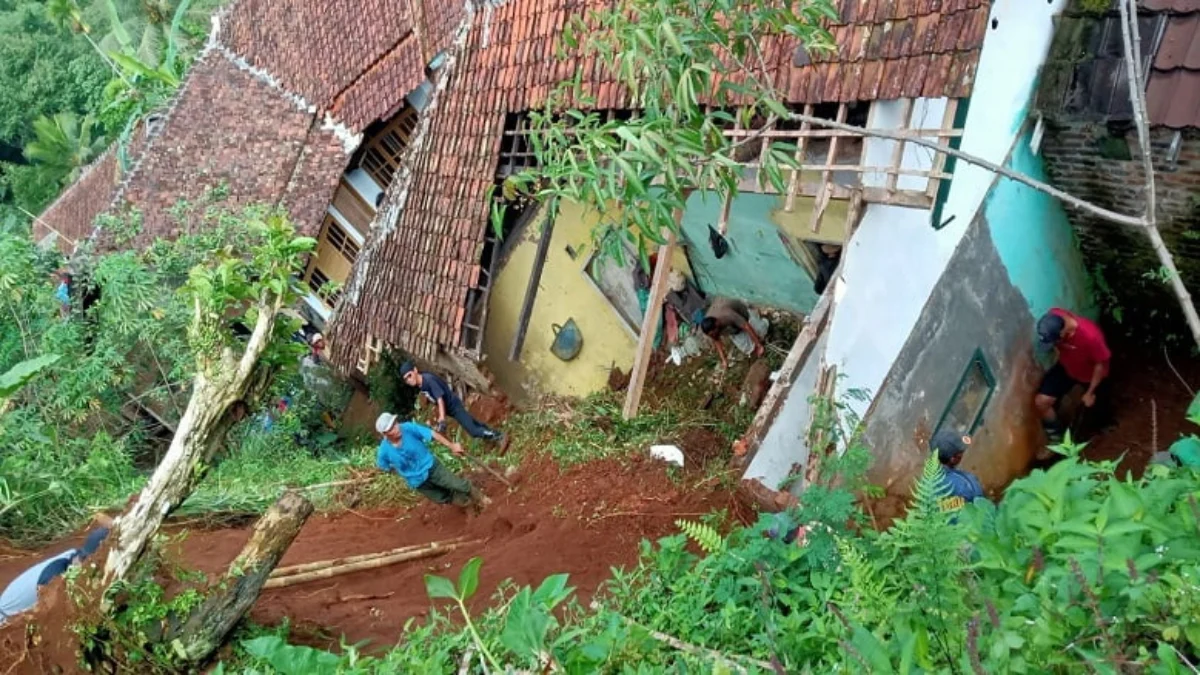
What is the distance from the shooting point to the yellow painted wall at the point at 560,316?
357 inches

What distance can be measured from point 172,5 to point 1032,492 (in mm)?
27564

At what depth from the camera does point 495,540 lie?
7.19 metres

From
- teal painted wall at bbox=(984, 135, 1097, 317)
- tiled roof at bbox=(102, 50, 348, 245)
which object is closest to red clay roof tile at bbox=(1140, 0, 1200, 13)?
teal painted wall at bbox=(984, 135, 1097, 317)

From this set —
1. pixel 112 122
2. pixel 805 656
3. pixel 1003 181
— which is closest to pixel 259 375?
pixel 805 656

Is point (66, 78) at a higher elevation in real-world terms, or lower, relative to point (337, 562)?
higher

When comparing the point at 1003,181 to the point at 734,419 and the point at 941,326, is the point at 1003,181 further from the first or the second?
the point at 734,419

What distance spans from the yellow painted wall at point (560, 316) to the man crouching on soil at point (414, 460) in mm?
2224

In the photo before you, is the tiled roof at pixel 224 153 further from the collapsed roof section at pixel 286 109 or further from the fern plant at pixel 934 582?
the fern plant at pixel 934 582

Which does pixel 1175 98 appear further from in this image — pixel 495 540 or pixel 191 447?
pixel 191 447

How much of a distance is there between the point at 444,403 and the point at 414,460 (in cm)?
166

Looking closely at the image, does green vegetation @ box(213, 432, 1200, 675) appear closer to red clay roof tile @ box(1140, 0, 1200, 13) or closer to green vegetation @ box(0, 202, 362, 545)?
red clay roof tile @ box(1140, 0, 1200, 13)

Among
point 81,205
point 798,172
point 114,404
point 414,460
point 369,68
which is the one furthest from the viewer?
point 81,205

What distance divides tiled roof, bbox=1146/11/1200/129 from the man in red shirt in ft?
5.06

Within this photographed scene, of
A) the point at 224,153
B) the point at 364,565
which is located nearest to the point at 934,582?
the point at 364,565
